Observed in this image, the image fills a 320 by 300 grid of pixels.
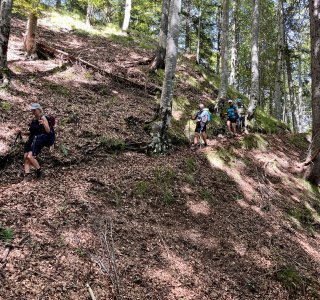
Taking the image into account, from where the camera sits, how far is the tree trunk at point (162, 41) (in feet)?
51.2

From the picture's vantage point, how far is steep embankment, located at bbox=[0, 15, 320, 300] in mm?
5438

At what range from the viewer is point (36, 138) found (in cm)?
731

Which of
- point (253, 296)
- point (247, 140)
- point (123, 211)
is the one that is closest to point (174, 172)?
point (123, 211)

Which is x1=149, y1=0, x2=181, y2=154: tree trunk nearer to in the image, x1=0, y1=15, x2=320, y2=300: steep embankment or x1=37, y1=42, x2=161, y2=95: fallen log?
x1=0, y1=15, x2=320, y2=300: steep embankment

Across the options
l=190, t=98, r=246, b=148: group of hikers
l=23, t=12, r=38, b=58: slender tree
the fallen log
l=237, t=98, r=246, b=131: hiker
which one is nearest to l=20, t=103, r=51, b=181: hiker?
l=190, t=98, r=246, b=148: group of hikers

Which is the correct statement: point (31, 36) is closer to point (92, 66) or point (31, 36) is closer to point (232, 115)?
point (92, 66)

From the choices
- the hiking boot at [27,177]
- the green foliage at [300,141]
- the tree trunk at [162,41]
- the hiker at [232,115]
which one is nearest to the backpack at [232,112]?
the hiker at [232,115]

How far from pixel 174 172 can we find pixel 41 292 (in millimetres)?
5406

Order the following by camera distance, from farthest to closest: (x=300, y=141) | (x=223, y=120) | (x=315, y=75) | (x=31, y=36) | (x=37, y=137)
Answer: (x=300, y=141) < (x=223, y=120) < (x=31, y=36) < (x=315, y=75) < (x=37, y=137)

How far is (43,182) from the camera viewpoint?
289 inches

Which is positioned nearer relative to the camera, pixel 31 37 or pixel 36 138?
pixel 36 138

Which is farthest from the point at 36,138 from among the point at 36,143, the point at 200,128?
the point at 200,128

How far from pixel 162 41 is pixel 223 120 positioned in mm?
4761

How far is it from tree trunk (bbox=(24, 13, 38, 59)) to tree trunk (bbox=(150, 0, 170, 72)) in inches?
211
